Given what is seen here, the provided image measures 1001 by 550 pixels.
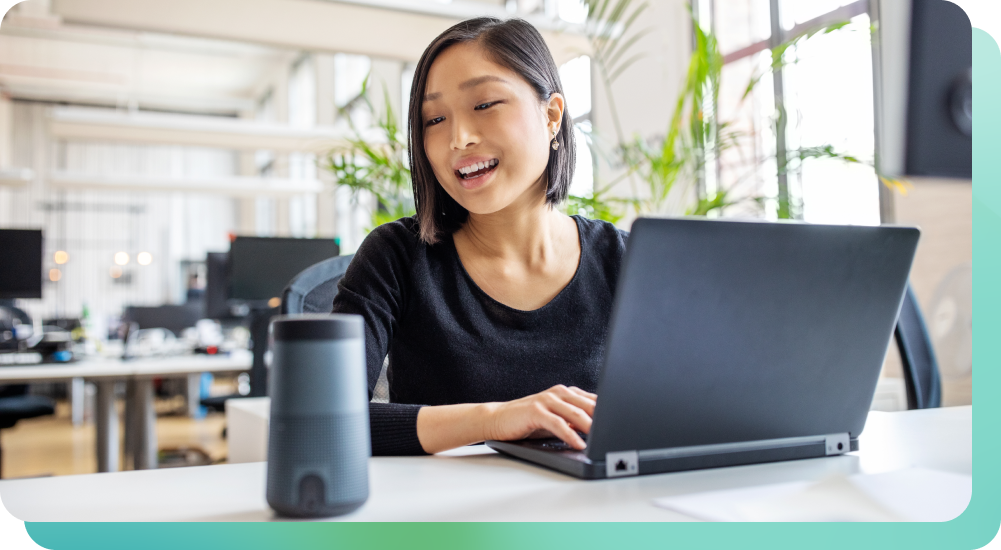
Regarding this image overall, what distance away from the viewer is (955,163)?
1.86 feet

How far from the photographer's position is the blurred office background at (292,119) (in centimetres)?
312

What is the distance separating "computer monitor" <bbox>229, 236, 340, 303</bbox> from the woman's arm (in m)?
2.73

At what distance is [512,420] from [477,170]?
0.45 m

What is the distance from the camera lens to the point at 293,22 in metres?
3.38

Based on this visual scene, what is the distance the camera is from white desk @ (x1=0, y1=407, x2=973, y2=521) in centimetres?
62

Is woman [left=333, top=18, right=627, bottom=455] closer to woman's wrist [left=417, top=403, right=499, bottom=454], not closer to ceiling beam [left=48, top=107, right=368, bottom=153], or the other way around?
woman's wrist [left=417, top=403, right=499, bottom=454]

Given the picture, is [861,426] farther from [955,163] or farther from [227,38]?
[227,38]

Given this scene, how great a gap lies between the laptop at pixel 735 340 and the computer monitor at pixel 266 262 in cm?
290

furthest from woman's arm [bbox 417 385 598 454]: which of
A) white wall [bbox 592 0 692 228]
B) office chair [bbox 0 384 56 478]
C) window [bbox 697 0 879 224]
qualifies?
white wall [bbox 592 0 692 228]

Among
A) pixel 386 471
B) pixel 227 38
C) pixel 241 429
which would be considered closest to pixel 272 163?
pixel 227 38

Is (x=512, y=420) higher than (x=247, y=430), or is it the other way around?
(x=512, y=420)

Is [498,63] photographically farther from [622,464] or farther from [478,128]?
[622,464]

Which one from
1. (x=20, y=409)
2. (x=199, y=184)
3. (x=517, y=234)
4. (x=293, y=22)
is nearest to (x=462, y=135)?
(x=517, y=234)

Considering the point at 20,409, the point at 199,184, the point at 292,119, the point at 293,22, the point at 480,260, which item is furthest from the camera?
the point at 292,119
